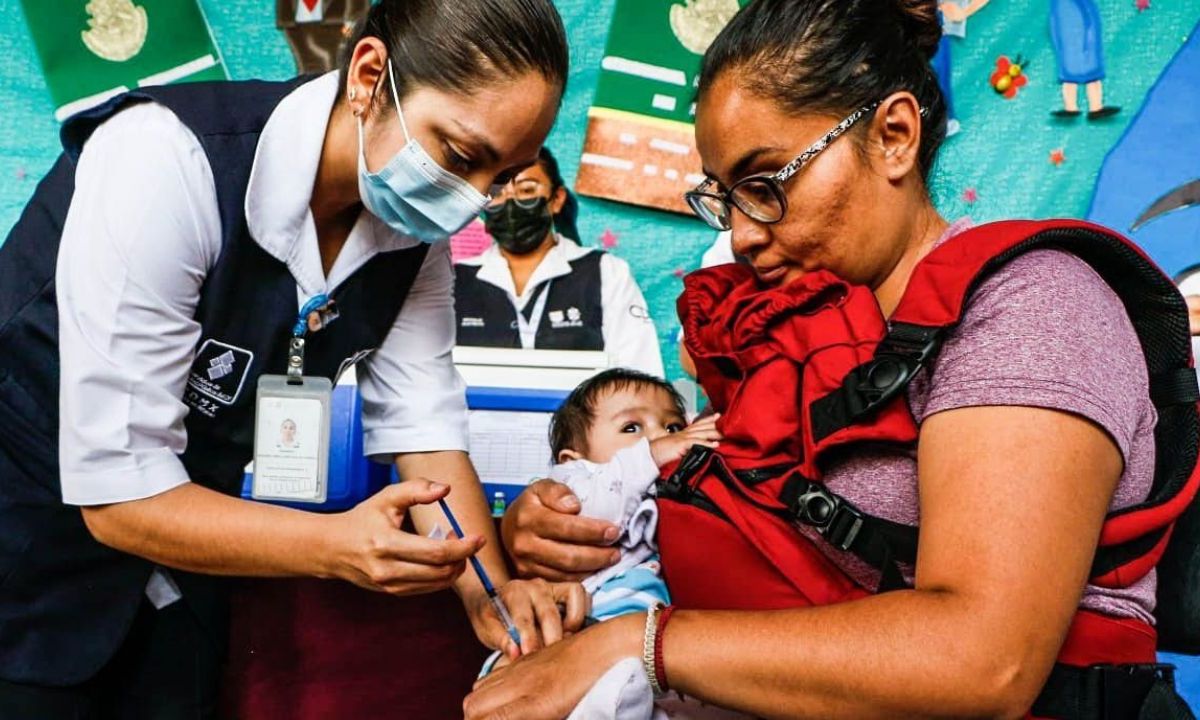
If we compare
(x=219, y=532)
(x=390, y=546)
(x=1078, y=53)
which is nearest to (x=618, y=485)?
(x=390, y=546)

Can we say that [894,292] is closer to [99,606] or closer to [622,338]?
[99,606]

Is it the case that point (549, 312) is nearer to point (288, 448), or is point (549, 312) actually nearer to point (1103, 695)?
point (288, 448)

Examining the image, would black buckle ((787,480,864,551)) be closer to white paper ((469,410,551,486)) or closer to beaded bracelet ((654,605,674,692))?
beaded bracelet ((654,605,674,692))

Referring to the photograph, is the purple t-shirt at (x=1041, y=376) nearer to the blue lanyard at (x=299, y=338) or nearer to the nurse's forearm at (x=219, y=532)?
the nurse's forearm at (x=219, y=532)

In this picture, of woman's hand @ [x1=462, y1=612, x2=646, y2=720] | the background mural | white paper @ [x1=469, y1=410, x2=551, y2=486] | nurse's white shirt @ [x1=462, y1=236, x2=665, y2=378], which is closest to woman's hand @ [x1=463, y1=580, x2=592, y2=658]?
woman's hand @ [x1=462, y1=612, x2=646, y2=720]

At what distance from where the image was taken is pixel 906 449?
118 cm

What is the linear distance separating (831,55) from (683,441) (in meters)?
0.63

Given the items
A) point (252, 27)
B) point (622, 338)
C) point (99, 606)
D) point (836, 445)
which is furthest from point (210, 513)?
point (252, 27)

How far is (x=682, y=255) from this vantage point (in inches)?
152

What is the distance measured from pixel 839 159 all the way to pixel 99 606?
4.22 ft

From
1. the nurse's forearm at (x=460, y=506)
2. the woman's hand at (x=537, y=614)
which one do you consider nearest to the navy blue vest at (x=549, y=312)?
the nurse's forearm at (x=460, y=506)

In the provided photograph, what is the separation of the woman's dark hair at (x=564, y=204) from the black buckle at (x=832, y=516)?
2855mm

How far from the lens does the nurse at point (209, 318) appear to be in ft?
4.40

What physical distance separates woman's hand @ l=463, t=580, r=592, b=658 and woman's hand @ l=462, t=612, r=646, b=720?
4.7 inches
